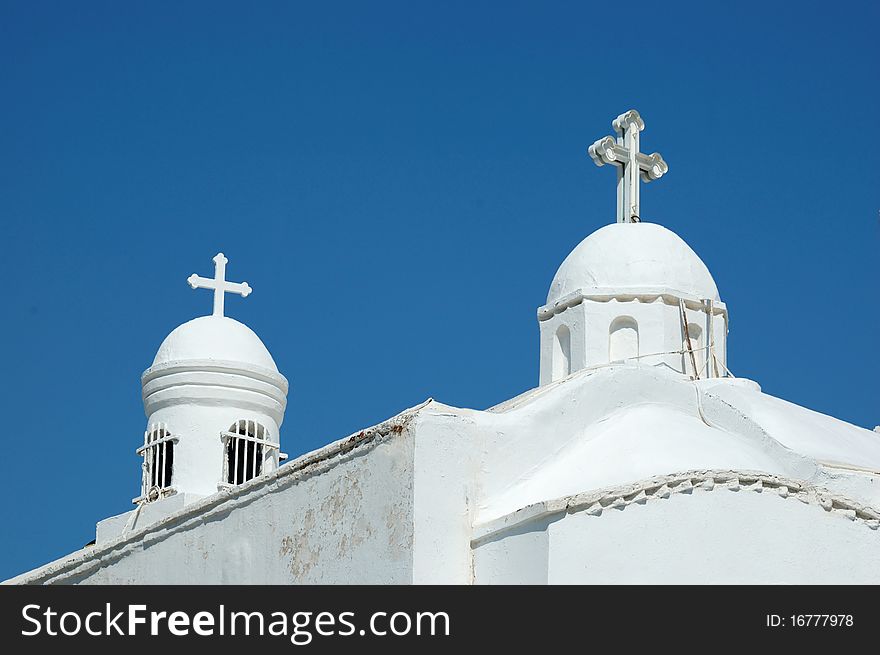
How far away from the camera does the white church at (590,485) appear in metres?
11.0

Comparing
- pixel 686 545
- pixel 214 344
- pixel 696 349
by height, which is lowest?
pixel 686 545

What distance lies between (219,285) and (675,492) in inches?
391

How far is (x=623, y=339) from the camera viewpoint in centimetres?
1523

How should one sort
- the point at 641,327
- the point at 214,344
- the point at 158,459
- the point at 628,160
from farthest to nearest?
1. the point at 214,344
2. the point at 158,459
3. the point at 628,160
4. the point at 641,327

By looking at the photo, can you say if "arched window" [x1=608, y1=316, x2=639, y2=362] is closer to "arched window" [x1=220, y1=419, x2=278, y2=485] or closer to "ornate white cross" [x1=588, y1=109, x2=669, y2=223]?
"ornate white cross" [x1=588, y1=109, x2=669, y2=223]

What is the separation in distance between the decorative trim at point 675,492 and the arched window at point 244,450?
7292 millimetres

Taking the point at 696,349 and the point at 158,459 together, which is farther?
the point at 158,459

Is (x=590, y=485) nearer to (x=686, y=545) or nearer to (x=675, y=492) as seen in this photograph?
(x=675, y=492)

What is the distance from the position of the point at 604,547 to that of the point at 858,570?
1994 millimetres

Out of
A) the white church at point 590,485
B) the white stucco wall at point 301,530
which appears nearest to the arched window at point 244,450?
the white church at point 590,485

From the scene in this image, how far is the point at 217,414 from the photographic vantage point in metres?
18.5

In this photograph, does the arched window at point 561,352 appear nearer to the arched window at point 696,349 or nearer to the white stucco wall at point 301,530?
the arched window at point 696,349

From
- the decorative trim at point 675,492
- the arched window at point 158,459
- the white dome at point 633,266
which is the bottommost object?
the decorative trim at point 675,492

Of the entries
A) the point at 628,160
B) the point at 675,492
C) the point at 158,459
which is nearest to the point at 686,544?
the point at 675,492
